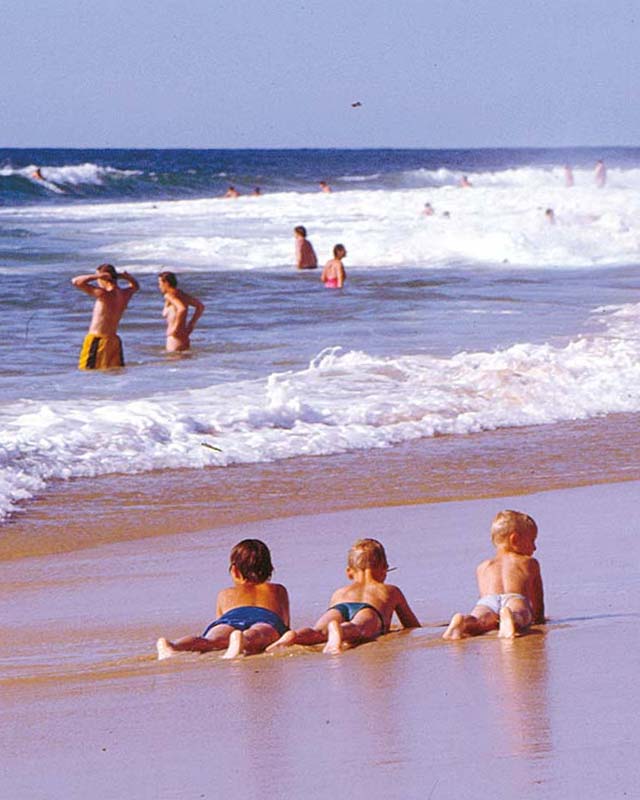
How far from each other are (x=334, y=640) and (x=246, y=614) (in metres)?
0.42

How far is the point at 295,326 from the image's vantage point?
56.1ft

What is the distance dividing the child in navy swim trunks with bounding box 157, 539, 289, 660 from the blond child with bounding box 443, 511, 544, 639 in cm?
61

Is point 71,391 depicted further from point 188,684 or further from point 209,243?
point 209,243

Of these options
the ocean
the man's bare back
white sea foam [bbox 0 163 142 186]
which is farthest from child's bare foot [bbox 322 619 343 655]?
white sea foam [bbox 0 163 142 186]

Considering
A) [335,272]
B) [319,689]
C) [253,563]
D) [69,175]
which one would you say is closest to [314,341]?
[335,272]

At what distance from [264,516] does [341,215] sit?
3460 cm

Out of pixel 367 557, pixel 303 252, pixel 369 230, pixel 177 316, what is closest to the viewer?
pixel 367 557

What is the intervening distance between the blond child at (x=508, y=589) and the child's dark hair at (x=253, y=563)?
0.72 m

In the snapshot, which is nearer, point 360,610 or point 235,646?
point 235,646

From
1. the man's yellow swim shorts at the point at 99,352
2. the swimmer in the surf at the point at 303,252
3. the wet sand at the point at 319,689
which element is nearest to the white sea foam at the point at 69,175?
the swimmer in the surf at the point at 303,252

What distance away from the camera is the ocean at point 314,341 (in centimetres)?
964

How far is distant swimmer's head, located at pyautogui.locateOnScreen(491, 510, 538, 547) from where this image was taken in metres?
5.33

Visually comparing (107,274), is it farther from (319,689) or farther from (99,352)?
(319,689)

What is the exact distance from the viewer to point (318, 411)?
10516 mm
